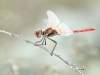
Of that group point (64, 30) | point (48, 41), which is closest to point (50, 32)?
point (64, 30)

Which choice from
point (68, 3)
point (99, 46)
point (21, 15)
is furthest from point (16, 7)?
point (99, 46)

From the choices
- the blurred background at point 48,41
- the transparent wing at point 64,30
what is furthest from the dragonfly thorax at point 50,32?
the blurred background at point 48,41

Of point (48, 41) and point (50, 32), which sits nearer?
point (50, 32)

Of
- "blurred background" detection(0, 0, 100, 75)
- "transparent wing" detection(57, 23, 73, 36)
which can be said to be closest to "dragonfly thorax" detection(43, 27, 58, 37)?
"transparent wing" detection(57, 23, 73, 36)

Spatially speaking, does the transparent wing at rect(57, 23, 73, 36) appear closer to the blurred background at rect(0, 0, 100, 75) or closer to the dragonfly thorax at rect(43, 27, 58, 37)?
the dragonfly thorax at rect(43, 27, 58, 37)

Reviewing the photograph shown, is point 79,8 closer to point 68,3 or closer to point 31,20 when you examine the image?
point 68,3

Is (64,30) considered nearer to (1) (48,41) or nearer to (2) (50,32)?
(2) (50,32)
